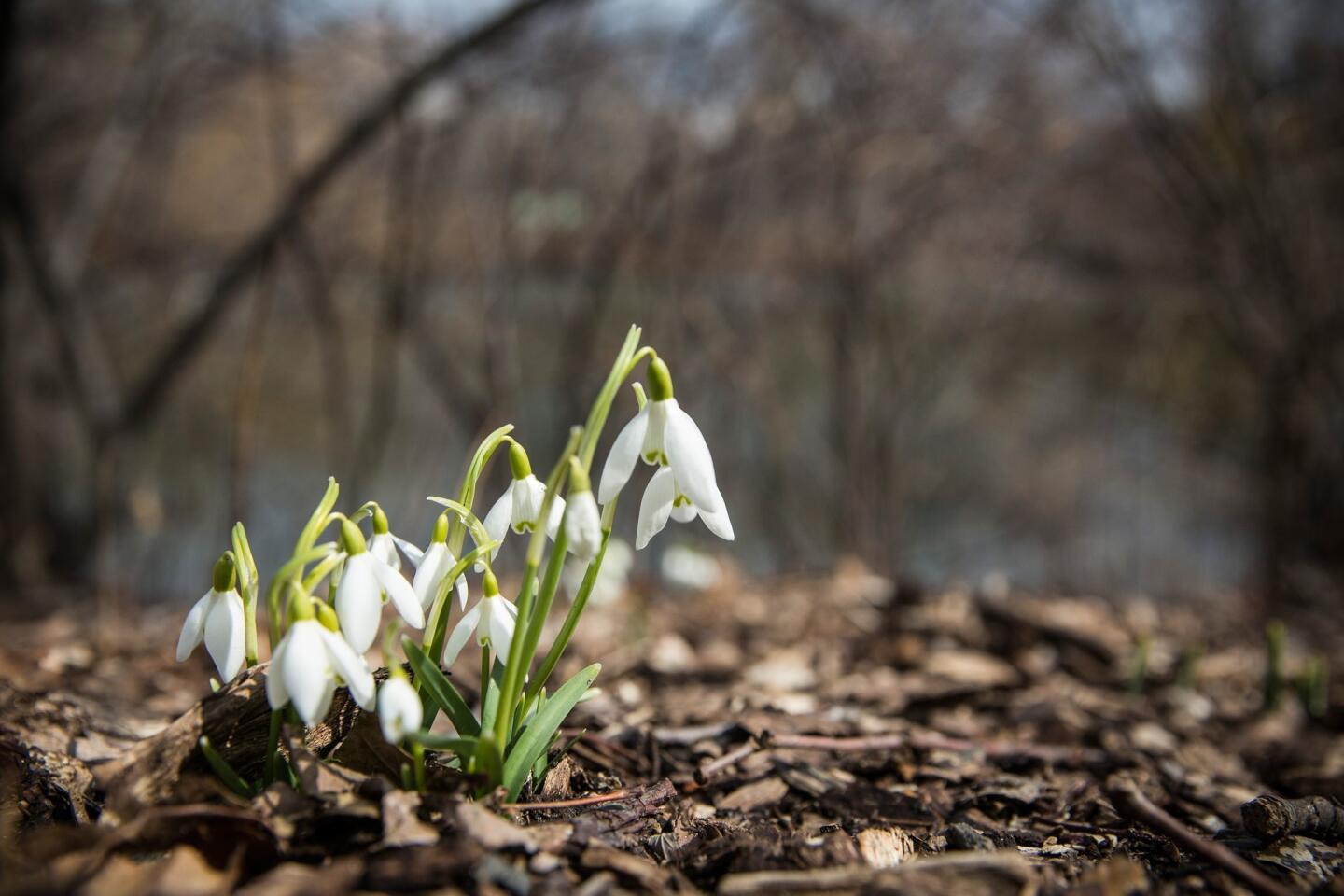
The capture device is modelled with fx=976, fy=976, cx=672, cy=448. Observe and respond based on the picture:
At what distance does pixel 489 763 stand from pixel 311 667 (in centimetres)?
24

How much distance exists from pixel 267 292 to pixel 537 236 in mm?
2916

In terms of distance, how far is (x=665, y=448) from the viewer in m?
1.06

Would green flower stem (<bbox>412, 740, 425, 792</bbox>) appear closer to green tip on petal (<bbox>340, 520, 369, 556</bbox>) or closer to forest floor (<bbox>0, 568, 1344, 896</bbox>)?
forest floor (<bbox>0, 568, 1344, 896</bbox>)

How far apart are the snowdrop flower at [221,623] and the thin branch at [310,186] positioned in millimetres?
2134

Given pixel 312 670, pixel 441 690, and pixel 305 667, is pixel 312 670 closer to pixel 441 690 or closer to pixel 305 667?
pixel 305 667

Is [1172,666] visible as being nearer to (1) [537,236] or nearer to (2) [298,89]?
(1) [537,236]

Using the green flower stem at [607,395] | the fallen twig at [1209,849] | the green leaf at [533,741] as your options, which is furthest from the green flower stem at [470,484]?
the fallen twig at [1209,849]

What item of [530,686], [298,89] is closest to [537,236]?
[298,89]

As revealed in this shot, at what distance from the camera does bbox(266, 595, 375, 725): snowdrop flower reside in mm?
953

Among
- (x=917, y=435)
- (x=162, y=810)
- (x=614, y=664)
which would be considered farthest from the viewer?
(x=917, y=435)

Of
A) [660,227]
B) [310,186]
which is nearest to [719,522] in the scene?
[310,186]

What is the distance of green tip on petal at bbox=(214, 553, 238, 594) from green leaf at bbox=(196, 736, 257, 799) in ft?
0.54

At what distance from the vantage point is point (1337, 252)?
555cm

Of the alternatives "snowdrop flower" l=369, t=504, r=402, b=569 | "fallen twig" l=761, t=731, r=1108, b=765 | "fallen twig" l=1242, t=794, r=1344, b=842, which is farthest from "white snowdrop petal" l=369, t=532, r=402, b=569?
"fallen twig" l=1242, t=794, r=1344, b=842
